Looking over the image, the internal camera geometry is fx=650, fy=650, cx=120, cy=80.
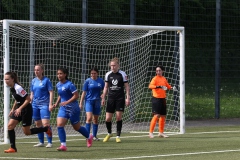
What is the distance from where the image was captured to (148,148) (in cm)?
1443

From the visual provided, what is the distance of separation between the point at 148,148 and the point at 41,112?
2683 millimetres

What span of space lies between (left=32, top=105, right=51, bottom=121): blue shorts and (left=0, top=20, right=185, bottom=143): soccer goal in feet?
7.91

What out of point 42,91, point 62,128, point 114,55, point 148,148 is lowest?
point 148,148

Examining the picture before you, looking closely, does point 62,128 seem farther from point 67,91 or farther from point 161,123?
point 161,123

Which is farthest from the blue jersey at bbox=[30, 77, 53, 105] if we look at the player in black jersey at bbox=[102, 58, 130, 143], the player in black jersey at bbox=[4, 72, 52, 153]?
the player in black jersey at bbox=[102, 58, 130, 143]

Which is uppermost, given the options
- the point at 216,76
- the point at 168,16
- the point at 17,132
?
the point at 168,16

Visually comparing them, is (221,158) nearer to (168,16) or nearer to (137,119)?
(137,119)

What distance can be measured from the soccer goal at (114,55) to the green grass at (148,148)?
62.5 inches

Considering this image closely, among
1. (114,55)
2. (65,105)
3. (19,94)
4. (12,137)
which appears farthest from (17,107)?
(114,55)

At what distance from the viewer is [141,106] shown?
20531 millimetres

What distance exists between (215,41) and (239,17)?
174cm

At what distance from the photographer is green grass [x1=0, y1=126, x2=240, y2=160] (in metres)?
12.9

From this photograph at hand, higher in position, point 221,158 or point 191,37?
point 191,37

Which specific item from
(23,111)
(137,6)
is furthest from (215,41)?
(23,111)
